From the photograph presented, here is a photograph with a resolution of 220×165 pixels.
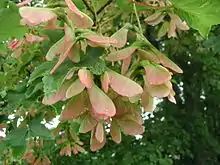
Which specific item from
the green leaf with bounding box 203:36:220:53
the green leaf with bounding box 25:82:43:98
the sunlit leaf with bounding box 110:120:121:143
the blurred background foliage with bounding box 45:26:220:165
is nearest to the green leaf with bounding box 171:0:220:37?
the sunlit leaf with bounding box 110:120:121:143

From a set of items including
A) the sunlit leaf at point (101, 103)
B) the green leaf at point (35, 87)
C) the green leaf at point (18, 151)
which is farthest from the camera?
the green leaf at point (18, 151)

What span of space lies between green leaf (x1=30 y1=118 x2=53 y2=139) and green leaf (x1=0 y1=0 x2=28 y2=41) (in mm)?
480

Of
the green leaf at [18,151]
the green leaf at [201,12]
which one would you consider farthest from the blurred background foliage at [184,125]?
the green leaf at [201,12]

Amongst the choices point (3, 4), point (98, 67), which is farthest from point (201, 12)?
point (3, 4)

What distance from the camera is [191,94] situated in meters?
5.40

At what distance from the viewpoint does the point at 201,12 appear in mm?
910

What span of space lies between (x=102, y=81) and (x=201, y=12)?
29 centimetres

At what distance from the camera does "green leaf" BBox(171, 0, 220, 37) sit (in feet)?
2.93

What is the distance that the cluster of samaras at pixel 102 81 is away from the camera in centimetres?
70

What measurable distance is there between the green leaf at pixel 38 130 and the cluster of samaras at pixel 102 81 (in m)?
0.59

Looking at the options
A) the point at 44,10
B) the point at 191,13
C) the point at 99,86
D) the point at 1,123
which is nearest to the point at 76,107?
the point at 99,86

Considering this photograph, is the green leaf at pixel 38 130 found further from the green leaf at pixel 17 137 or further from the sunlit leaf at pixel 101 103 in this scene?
the sunlit leaf at pixel 101 103

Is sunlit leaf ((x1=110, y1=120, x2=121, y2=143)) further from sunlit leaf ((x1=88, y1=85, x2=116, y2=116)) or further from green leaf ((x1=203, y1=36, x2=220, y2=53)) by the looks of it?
green leaf ((x1=203, y1=36, x2=220, y2=53))

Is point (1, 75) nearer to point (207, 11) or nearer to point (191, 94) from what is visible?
point (207, 11)
